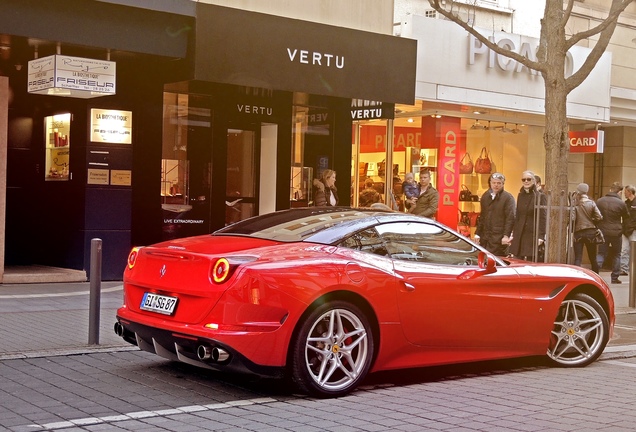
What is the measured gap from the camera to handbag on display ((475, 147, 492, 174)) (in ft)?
67.8

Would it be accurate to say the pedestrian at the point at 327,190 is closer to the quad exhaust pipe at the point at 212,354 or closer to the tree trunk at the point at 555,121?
the tree trunk at the point at 555,121

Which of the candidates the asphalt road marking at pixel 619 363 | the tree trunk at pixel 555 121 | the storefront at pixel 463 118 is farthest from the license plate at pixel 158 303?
the storefront at pixel 463 118

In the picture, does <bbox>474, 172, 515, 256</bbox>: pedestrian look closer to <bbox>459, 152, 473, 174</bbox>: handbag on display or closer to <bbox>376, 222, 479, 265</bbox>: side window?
<bbox>376, 222, 479, 265</bbox>: side window

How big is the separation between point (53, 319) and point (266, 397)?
4.46 meters

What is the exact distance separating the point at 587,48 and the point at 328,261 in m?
15.5

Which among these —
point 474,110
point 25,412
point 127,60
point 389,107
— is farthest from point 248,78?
point 25,412

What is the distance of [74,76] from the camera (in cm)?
1321

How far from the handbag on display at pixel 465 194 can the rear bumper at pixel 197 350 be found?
13.6m

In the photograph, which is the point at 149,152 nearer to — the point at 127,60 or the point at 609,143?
the point at 127,60

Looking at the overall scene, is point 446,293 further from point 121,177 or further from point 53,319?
point 121,177

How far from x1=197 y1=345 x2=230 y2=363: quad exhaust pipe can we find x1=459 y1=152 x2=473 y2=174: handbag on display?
14027 millimetres

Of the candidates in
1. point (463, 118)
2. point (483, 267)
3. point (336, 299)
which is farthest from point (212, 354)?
point (463, 118)

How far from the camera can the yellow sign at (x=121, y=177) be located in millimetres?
15117

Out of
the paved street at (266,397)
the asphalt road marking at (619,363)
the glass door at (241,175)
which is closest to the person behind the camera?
the paved street at (266,397)
